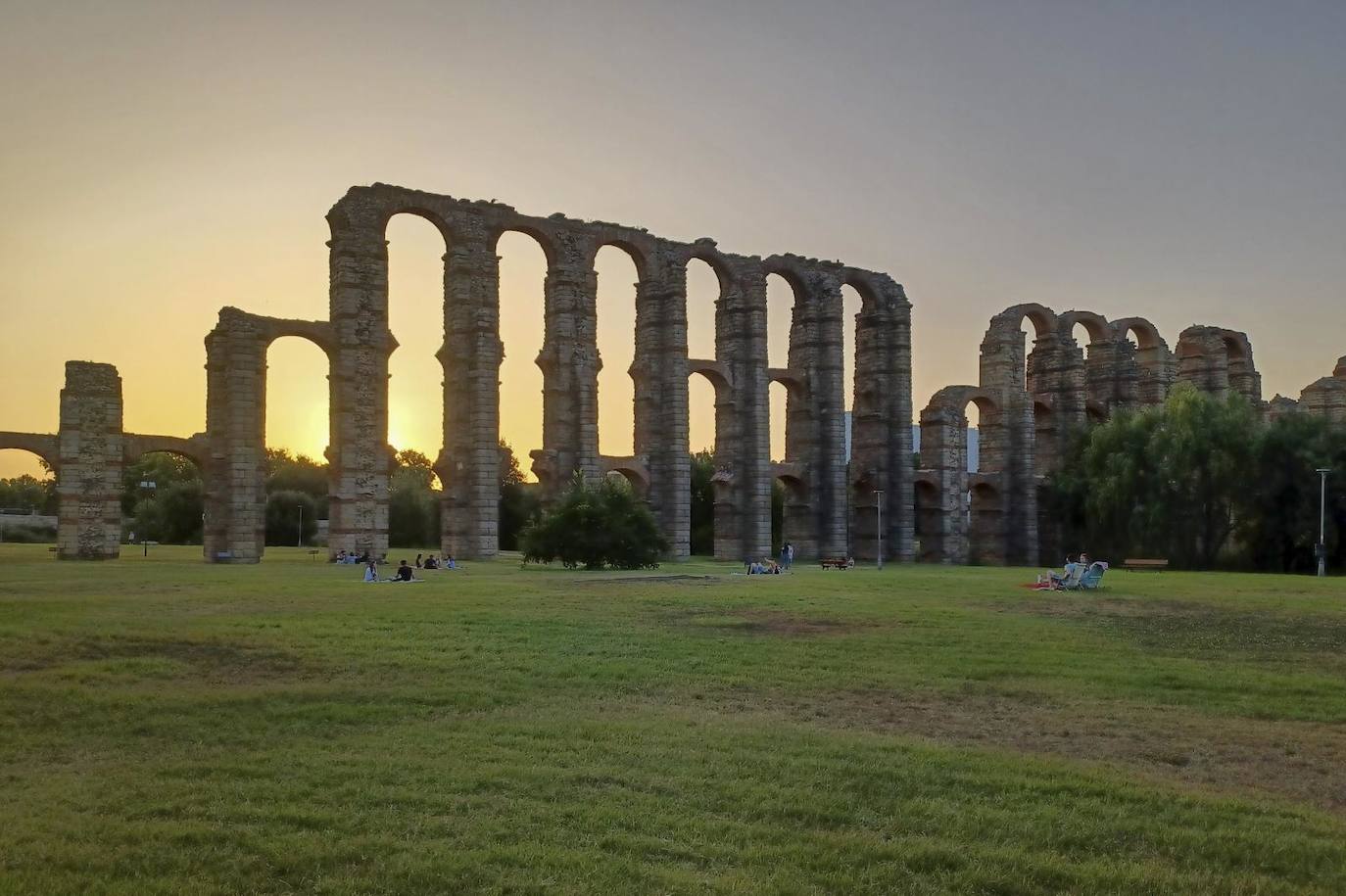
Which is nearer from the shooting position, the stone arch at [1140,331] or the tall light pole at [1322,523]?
the tall light pole at [1322,523]

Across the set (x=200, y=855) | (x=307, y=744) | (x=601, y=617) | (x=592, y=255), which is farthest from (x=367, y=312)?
(x=200, y=855)

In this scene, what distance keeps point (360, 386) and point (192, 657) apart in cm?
2925

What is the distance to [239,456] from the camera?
40.1m

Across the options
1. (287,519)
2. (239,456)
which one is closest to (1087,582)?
(239,456)

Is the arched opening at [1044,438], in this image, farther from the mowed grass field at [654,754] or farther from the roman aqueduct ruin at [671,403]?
the mowed grass field at [654,754]

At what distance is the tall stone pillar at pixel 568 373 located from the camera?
45625mm

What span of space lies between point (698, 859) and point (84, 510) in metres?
37.5

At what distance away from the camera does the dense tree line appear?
4606 centimetres

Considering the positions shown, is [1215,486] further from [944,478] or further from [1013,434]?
[944,478]

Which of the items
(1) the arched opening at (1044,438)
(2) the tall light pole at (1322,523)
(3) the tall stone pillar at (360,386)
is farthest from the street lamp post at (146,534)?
(2) the tall light pole at (1322,523)

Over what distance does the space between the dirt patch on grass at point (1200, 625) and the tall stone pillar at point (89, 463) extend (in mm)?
30220

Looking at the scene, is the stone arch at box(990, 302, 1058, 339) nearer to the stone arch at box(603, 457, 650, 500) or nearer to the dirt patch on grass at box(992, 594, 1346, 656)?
the stone arch at box(603, 457, 650, 500)

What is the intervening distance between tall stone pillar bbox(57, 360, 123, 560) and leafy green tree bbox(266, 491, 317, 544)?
27338 mm

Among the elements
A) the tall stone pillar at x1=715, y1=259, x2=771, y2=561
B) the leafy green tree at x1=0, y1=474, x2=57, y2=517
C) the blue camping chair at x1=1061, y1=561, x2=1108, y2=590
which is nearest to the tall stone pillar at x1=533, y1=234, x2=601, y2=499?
the tall stone pillar at x1=715, y1=259, x2=771, y2=561
